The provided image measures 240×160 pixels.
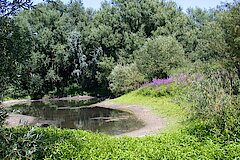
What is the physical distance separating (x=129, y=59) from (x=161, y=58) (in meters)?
9.02

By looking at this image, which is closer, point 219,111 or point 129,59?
point 219,111

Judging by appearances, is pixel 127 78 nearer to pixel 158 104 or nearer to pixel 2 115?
pixel 158 104

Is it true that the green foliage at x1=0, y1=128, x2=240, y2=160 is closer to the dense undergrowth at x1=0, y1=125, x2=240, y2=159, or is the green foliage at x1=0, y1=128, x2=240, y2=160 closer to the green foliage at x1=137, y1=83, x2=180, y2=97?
the dense undergrowth at x1=0, y1=125, x2=240, y2=159

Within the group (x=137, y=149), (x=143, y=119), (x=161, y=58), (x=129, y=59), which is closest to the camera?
(x=137, y=149)

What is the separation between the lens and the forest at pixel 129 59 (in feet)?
13.9

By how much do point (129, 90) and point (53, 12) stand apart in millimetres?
20706

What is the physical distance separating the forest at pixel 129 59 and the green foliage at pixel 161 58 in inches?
3.9

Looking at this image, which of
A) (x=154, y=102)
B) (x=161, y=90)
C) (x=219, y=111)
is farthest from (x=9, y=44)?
(x=161, y=90)

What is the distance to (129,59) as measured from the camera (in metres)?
38.2

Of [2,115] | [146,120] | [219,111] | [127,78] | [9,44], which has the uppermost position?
[127,78]

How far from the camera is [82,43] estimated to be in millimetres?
43281

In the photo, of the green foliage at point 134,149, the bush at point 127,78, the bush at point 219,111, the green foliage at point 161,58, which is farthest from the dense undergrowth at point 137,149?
the bush at point 127,78

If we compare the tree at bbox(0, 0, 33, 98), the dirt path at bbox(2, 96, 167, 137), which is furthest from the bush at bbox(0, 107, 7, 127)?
the dirt path at bbox(2, 96, 167, 137)

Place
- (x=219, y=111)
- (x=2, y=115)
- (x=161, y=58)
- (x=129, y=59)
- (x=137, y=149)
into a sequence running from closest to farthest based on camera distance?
(x=2, y=115) < (x=137, y=149) < (x=219, y=111) < (x=161, y=58) < (x=129, y=59)
